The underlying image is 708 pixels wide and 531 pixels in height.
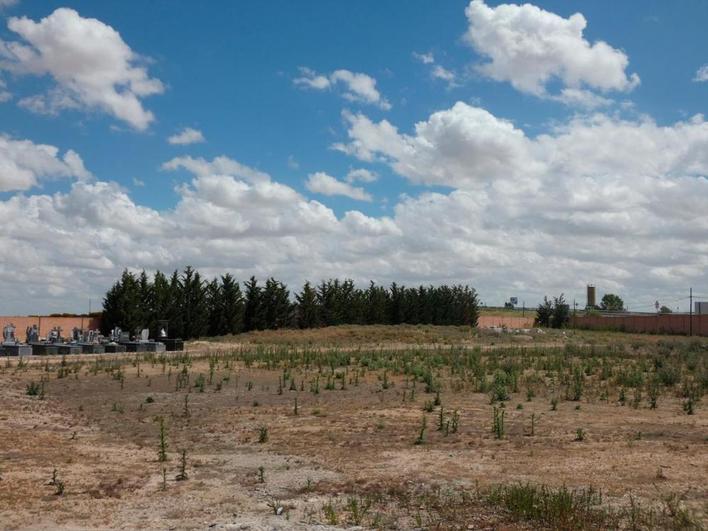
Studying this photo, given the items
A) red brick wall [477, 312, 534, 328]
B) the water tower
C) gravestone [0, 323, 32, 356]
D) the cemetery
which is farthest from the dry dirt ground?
the water tower

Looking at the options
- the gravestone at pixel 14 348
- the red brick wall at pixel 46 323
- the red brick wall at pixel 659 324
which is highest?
the red brick wall at pixel 659 324

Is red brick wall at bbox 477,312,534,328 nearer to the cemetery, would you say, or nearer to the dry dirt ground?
the cemetery

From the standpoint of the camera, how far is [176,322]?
50.2m

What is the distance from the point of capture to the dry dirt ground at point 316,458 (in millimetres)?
7367

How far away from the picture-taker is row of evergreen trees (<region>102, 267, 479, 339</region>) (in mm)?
47719

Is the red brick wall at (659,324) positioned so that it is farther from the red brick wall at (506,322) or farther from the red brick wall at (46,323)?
the red brick wall at (46,323)

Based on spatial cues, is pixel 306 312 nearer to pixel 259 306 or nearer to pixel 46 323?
pixel 259 306

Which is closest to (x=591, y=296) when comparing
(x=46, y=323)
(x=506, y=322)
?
(x=506, y=322)

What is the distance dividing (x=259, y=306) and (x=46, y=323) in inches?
742

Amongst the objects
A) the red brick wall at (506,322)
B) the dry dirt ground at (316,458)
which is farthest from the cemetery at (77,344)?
the red brick wall at (506,322)

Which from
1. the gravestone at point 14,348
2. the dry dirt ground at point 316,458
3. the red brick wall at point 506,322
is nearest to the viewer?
the dry dirt ground at point 316,458

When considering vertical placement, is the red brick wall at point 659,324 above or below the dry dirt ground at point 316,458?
above

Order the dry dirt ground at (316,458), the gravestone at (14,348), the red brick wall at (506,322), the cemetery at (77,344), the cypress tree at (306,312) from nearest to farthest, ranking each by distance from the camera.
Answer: the dry dirt ground at (316,458)
the gravestone at (14,348)
the cemetery at (77,344)
the cypress tree at (306,312)
the red brick wall at (506,322)

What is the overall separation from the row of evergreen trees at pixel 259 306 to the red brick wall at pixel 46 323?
1.05 meters
